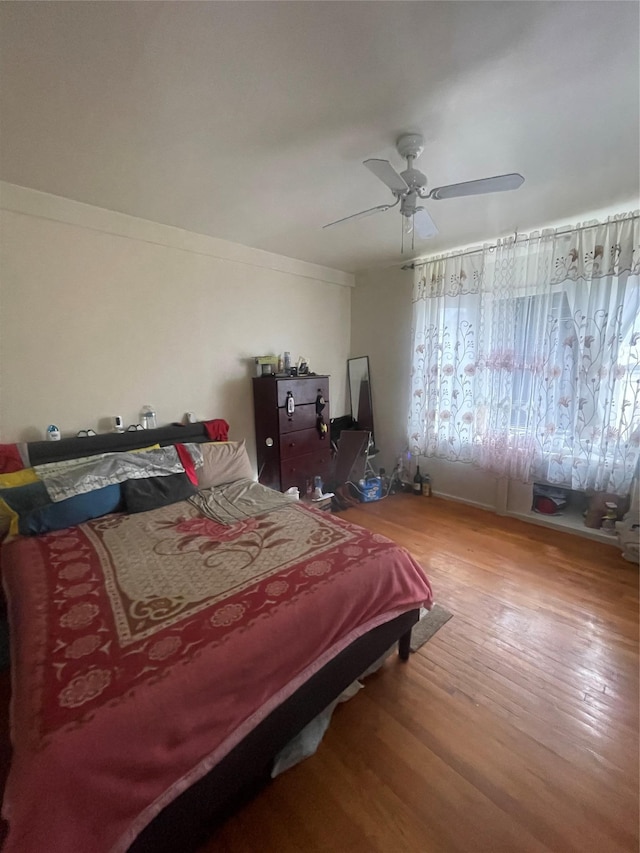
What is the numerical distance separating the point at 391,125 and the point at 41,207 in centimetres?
221

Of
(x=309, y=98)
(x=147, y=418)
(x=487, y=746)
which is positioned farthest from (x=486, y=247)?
(x=487, y=746)

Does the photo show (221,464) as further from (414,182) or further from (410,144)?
(410,144)

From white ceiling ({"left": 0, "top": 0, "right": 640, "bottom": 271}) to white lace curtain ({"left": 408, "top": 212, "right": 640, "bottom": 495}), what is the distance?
0.53 metres

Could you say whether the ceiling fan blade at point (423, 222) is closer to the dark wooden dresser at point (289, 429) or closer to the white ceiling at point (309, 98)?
the white ceiling at point (309, 98)

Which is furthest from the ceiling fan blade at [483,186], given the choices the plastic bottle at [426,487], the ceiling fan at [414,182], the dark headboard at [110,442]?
the plastic bottle at [426,487]

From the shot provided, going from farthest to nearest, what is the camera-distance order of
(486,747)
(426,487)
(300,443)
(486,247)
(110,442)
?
(426,487) < (300,443) < (486,247) < (110,442) < (486,747)

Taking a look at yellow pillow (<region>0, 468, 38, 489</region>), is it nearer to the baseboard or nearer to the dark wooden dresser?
the dark wooden dresser

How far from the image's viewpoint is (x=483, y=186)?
5.50ft

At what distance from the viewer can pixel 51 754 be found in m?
0.81

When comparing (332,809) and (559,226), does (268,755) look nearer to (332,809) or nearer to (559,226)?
(332,809)

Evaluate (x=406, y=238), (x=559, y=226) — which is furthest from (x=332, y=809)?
(x=559, y=226)

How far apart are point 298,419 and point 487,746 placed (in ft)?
8.72

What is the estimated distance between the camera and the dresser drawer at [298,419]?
336 cm

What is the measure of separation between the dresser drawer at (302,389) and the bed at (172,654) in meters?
1.54
